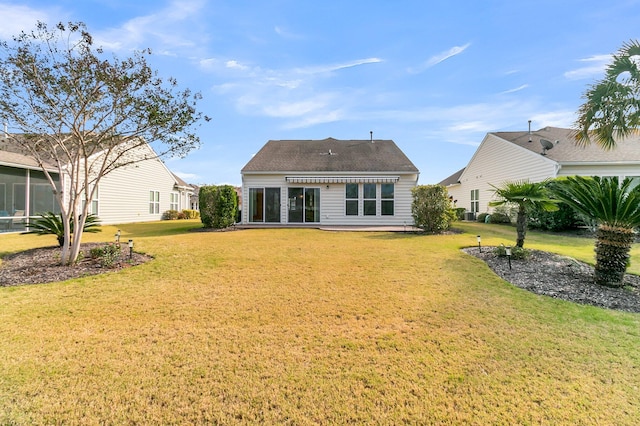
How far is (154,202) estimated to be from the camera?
2670cm

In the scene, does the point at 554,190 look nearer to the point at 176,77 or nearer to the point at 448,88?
the point at 448,88

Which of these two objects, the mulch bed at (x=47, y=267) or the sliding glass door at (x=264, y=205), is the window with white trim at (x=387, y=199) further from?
the mulch bed at (x=47, y=267)

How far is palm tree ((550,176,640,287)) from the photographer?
6.98 metres

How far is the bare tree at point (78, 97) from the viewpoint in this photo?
24.2 feet

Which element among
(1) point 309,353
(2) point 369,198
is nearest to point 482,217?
(2) point 369,198

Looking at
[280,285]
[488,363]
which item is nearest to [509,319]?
[488,363]

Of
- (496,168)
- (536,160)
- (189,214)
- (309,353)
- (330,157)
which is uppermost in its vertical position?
(330,157)

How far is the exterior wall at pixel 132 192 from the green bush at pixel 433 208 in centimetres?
1918

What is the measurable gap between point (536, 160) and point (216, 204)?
70.7ft

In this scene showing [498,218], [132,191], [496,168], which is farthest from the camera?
[496,168]

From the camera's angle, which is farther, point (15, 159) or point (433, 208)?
point (15, 159)

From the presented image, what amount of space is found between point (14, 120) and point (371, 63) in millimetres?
14180

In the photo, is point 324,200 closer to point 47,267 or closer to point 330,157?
point 330,157

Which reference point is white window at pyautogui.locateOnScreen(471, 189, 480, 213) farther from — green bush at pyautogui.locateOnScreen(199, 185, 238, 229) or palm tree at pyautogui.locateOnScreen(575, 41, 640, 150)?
green bush at pyautogui.locateOnScreen(199, 185, 238, 229)
